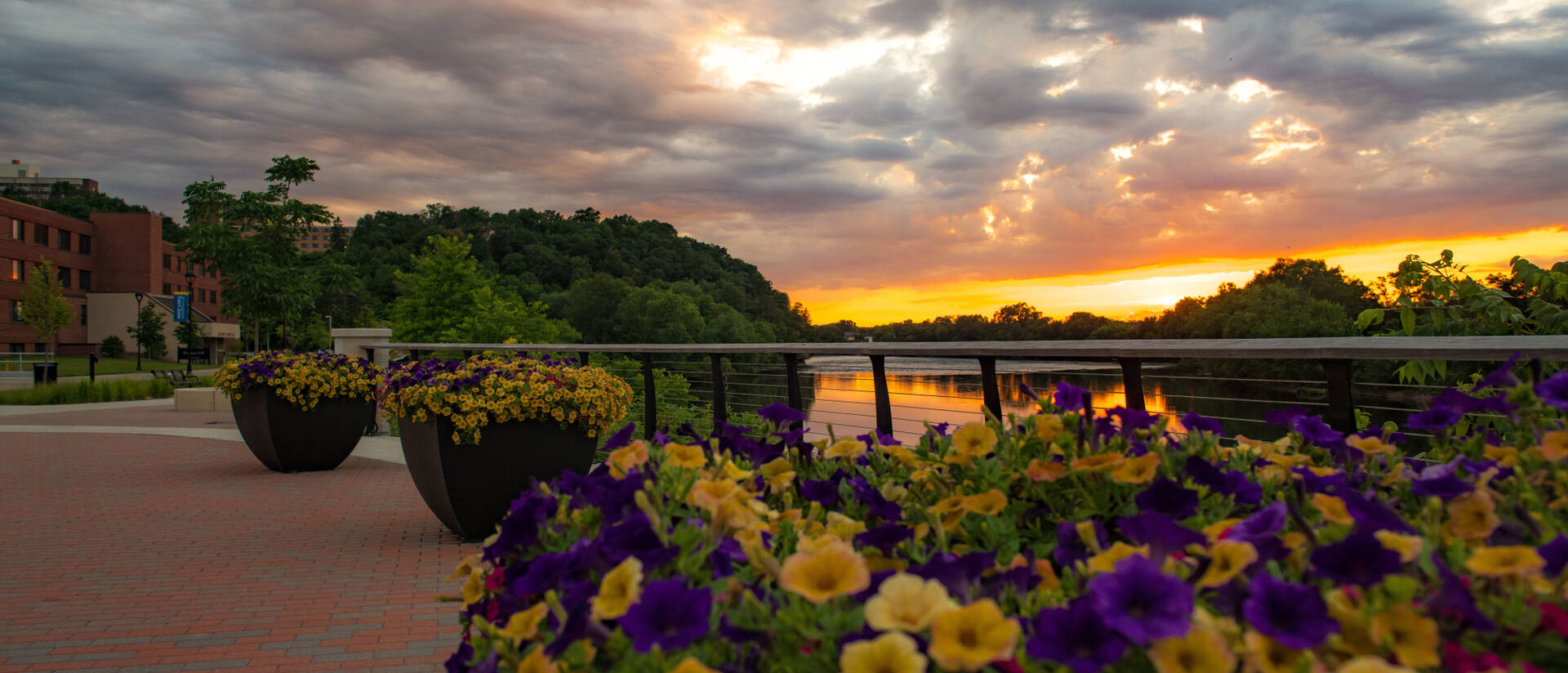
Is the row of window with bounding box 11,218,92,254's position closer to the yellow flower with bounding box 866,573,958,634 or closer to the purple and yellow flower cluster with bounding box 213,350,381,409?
the purple and yellow flower cluster with bounding box 213,350,381,409

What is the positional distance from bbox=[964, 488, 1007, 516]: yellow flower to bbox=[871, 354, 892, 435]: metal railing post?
302cm

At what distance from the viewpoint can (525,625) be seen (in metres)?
0.96

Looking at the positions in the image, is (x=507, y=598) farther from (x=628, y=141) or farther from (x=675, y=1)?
(x=628, y=141)

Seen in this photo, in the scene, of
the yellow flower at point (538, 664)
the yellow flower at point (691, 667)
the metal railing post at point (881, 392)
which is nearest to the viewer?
the yellow flower at point (691, 667)

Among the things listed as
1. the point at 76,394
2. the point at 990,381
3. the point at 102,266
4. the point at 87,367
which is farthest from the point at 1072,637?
the point at 102,266

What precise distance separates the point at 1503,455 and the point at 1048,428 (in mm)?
634

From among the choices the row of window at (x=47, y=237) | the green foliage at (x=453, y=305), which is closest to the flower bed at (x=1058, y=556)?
the green foliage at (x=453, y=305)

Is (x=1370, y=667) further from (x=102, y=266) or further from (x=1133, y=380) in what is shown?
(x=102, y=266)

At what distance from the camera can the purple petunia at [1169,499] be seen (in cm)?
106

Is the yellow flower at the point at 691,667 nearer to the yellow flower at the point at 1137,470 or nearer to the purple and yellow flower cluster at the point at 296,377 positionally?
the yellow flower at the point at 1137,470

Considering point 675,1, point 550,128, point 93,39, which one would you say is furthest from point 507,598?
point 93,39

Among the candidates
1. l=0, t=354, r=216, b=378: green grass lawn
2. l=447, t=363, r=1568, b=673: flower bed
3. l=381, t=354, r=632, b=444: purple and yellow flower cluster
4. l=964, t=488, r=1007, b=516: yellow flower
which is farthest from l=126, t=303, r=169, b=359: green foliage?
l=964, t=488, r=1007, b=516: yellow flower

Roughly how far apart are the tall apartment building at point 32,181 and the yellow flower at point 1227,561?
121 meters

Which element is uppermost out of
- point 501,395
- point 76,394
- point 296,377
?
point 76,394
